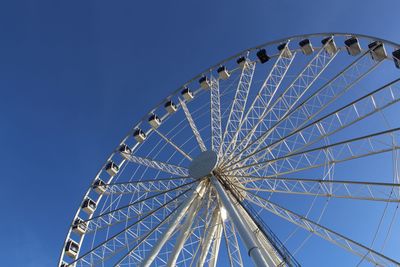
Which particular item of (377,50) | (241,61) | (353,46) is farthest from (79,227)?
(377,50)

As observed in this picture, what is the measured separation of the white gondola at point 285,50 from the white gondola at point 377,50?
471 cm

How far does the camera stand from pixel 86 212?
2186cm

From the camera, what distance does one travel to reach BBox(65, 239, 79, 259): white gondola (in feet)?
66.7

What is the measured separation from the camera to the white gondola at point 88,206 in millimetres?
21797

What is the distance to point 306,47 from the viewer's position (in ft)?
67.5

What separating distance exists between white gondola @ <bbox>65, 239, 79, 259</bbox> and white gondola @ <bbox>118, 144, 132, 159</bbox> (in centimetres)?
502

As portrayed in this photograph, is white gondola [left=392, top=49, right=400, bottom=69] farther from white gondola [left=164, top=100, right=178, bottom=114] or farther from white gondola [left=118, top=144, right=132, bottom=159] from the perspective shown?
white gondola [left=118, top=144, right=132, bottom=159]

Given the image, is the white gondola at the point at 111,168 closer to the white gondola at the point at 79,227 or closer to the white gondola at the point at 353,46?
the white gondola at the point at 79,227

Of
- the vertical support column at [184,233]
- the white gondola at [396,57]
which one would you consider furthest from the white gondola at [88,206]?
the white gondola at [396,57]

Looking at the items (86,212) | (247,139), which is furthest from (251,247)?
(86,212)

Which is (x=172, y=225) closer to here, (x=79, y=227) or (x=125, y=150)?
(x=79, y=227)

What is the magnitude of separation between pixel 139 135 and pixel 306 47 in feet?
32.4

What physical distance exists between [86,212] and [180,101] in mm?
7636

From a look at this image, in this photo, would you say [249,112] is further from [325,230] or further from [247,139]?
[325,230]
